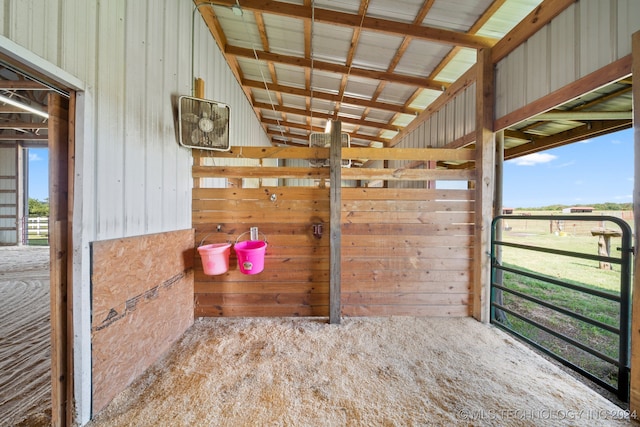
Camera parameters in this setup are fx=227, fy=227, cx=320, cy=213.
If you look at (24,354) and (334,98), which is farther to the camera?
(334,98)

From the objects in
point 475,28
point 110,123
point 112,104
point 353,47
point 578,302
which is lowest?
point 578,302

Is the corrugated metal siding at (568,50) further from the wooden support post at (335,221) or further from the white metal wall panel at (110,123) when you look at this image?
the white metal wall panel at (110,123)

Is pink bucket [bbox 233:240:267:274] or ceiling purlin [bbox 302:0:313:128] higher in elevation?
ceiling purlin [bbox 302:0:313:128]

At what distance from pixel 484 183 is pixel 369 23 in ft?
7.27

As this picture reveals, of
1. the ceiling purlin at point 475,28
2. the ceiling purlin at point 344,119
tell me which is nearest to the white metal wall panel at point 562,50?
the ceiling purlin at point 475,28

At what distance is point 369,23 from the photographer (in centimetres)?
256

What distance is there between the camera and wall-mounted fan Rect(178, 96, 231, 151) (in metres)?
2.24

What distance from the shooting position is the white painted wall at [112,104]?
115 cm

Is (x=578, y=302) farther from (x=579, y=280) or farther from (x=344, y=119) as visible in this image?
(x=344, y=119)

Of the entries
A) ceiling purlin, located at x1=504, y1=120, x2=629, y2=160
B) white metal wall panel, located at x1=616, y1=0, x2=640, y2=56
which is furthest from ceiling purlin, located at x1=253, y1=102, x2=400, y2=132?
white metal wall panel, located at x1=616, y1=0, x2=640, y2=56

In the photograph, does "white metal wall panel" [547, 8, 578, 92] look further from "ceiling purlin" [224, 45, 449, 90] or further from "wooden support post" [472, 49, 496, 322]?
"ceiling purlin" [224, 45, 449, 90]

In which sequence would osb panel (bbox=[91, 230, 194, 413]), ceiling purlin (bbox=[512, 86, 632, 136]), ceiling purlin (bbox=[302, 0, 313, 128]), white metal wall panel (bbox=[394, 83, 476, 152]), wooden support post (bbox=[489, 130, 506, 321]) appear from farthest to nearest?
white metal wall panel (bbox=[394, 83, 476, 152])
ceiling purlin (bbox=[302, 0, 313, 128])
wooden support post (bbox=[489, 130, 506, 321])
ceiling purlin (bbox=[512, 86, 632, 136])
osb panel (bbox=[91, 230, 194, 413])

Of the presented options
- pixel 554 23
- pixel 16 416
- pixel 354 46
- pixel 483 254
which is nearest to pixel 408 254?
pixel 483 254

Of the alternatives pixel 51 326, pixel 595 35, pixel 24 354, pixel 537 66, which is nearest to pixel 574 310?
pixel 537 66
